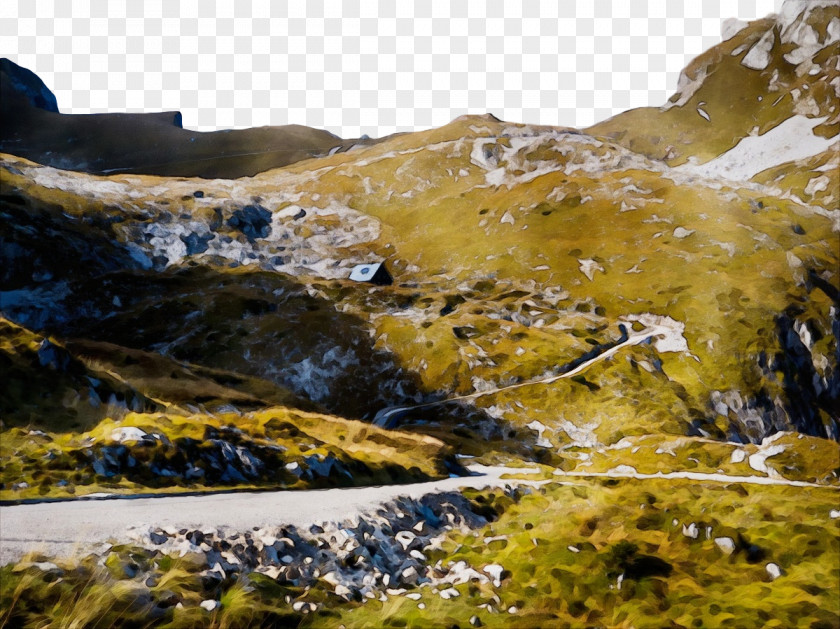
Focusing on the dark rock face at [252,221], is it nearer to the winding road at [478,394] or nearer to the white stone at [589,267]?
the white stone at [589,267]

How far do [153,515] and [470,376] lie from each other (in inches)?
3115

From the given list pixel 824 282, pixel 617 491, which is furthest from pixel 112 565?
pixel 824 282

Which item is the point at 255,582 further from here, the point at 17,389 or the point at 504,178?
the point at 504,178

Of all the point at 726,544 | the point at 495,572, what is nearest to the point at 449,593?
the point at 495,572

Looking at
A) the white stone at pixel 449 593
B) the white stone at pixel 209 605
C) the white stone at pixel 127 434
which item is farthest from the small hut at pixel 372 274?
the white stone at pixel 209 605

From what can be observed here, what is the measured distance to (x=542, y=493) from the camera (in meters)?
33.4

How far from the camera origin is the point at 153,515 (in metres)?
20.5

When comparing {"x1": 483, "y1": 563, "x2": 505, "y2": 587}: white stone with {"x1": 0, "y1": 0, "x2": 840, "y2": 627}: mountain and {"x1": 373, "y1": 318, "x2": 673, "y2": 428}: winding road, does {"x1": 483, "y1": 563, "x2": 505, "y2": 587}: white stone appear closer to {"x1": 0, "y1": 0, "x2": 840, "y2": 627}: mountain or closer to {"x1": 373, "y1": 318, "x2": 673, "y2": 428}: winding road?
{"x1": 0, "y1": 0, "x2": 840, "y2": 627}: mountain

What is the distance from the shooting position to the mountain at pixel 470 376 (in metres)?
19.3

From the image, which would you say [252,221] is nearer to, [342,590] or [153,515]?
[153,515]

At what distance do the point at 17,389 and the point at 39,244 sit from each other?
116 meters

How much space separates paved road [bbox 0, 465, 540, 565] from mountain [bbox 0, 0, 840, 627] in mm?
1396

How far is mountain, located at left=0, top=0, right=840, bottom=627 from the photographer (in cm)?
1927

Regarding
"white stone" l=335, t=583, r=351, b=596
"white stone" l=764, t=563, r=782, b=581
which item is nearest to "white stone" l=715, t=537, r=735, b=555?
"white stone" l=764, t=563, r=782, b=581
